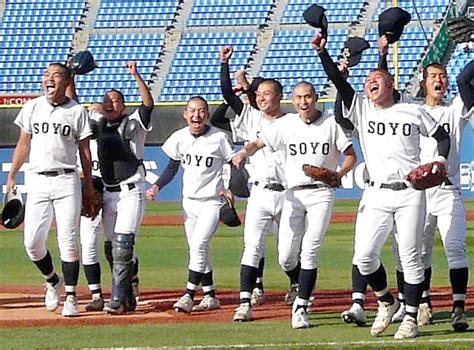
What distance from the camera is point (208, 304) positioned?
28.0 feet

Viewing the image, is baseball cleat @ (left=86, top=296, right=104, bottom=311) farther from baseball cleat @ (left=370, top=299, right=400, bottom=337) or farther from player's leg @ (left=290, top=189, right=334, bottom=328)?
baseball cleat @ (left=370, top=299, right=400, bottom=337)

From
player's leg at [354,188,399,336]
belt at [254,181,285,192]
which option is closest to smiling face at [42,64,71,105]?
belt at [254,181,285,192]

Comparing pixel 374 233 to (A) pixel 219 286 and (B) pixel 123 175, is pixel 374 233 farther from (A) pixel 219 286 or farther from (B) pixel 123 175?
(A) pixel 219 286

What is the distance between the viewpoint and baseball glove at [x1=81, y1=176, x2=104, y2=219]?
8117mm

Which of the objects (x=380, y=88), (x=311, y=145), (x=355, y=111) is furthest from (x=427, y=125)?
(x=311, y=145)

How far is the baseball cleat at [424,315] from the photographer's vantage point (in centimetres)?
745

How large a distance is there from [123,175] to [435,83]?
2.59 m

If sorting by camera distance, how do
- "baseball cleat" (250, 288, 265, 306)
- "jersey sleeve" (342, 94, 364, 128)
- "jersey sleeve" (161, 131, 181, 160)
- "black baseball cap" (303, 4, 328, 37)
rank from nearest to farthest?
"jersey sleeve" (342, 94, 364, 128)
"black baseball cap" (303, 4, 328, 37)
"jersey sleeve" (161, 131, 181, 160)
"baseball cleat" (250, 288, 265, 306)

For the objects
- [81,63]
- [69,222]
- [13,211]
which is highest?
[81,63]

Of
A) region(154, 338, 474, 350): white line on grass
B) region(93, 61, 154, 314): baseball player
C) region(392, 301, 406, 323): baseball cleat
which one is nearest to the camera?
region(154, 338, 474, 350): white line on grass

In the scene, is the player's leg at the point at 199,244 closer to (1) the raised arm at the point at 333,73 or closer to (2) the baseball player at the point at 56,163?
(2) the baseball player at the point at 56,163

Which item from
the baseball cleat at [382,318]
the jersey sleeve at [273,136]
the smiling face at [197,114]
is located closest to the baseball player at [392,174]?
the baseball cleat at [382,318]

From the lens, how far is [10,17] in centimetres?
2980

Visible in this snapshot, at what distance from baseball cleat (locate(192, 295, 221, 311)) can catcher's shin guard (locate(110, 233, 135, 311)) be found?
64 cm
